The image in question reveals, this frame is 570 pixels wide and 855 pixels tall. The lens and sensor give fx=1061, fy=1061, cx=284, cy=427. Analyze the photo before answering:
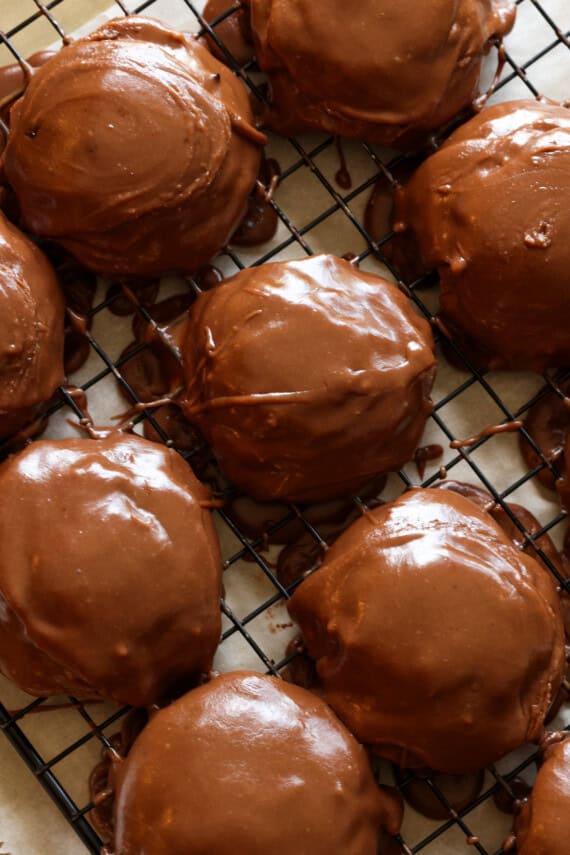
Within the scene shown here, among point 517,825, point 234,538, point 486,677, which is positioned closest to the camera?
point 486,677

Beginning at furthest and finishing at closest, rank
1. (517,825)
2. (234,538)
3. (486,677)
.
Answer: (234,538), (517,825), (486,677)

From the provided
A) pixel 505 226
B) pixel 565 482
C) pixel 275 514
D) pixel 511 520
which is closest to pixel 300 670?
pixel 275 514

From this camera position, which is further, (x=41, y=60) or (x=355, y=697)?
(x=41, y=60)

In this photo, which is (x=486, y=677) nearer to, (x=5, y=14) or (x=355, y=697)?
(x=355, y=697)

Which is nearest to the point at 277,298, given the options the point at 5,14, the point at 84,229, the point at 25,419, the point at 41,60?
the point at 84,229

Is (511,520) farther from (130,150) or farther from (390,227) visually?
(130,150)

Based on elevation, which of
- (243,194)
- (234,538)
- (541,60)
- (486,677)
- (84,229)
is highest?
(84,229)

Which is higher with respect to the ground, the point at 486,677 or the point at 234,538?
the point at 234,538

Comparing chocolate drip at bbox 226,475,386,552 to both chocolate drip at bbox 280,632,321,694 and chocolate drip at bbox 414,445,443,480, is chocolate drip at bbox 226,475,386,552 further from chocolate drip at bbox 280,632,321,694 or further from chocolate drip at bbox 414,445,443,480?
chocolate drip at bbox 280,632,321,694
